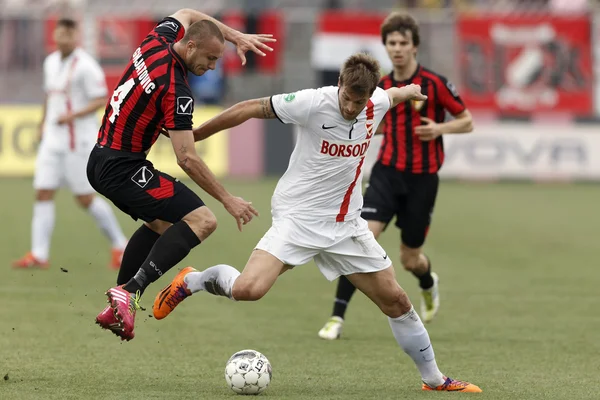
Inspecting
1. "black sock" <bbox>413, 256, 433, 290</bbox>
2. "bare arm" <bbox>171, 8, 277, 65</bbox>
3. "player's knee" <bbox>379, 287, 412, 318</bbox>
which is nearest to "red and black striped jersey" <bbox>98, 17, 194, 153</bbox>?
"bare arm" <bbox>171, 8, 277, 65</bbox>

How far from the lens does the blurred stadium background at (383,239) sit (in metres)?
7.43

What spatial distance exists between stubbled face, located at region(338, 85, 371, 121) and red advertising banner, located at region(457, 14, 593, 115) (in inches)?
662

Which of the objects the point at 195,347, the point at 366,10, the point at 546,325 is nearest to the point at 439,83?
the point at 546,325

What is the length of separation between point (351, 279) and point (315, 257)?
0.85ft

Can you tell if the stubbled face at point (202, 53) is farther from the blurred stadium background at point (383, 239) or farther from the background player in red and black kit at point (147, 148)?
the blurred stadium background at point (383, 239)

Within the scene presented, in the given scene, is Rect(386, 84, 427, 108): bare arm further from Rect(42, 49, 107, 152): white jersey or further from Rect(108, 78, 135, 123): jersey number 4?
Rect(42, 49, 107, 152): white jersey

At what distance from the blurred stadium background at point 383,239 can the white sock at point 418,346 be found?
0.19m

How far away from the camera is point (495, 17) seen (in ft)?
76.1

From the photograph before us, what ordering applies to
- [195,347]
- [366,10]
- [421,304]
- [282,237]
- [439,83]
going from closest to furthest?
[282,237], [195,347], [439,83], [421,304], [366,10]

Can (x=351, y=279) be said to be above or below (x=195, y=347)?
above

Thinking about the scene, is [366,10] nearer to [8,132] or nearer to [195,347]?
[8,132]

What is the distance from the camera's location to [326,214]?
6797 mm

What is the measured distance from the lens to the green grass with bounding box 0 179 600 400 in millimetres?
6934

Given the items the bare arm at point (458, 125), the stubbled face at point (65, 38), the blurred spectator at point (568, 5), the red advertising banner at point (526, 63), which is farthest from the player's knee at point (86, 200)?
the blurred spectator at point (568, 5)
